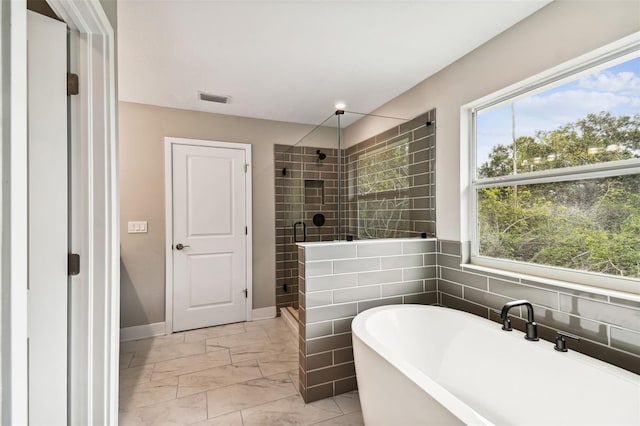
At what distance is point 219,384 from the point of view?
7.11 feet

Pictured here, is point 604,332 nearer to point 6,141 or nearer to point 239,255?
point 6,141

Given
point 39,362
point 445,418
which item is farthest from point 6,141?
point 445,418

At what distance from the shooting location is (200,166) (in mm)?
3219

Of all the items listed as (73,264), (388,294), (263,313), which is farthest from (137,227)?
(388,294)

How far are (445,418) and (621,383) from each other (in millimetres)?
803

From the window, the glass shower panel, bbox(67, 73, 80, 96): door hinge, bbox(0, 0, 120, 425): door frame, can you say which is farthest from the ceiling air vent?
the window

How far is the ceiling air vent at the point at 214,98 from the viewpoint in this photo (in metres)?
2.79

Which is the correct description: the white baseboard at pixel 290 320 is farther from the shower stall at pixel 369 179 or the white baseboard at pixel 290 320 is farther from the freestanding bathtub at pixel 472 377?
the freestanding bathtub at pixel 472 377

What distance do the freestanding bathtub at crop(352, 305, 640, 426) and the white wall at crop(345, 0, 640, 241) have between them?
75 centimetres

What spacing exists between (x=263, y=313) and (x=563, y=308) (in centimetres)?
286

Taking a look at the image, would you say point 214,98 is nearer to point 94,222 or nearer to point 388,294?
point 94,222

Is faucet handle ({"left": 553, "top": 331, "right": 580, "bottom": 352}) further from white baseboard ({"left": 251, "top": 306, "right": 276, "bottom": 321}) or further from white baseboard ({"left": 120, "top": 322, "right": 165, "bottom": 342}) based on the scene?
white baseboard ({"left": 120, "top": 322, "right": 165, "bottom": 342})

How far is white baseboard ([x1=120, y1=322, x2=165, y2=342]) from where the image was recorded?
2930mm

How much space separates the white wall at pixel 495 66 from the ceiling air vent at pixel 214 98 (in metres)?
1.30
